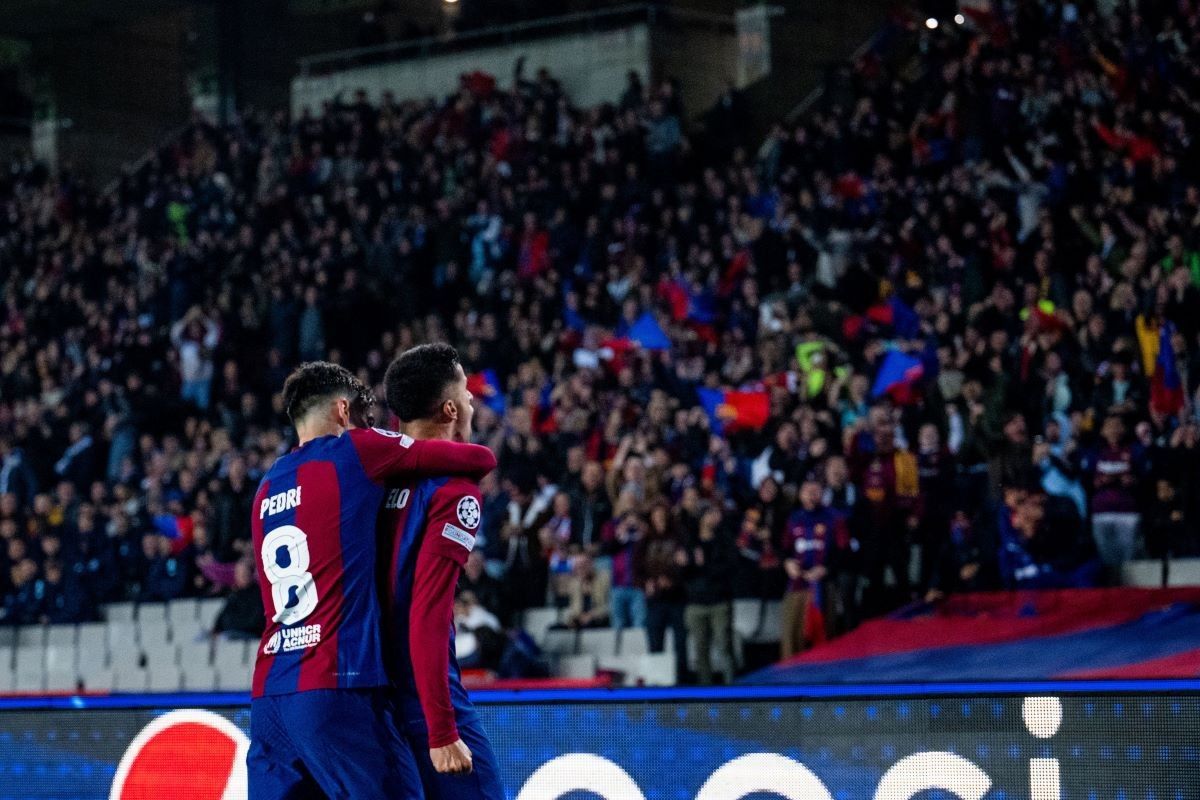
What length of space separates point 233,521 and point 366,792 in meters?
13.6

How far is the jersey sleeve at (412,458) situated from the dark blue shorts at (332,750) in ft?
1.93

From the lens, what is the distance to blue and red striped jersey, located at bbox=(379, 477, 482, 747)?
16.2 ft

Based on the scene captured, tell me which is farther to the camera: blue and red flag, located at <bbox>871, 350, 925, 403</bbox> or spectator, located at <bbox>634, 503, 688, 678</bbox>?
blue and red flag, located at <bbox>871, 350, 925, 403</bbox>

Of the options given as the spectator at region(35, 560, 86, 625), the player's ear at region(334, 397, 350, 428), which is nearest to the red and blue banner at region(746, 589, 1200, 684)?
the player's ear at region(334, 397, 350, 428)

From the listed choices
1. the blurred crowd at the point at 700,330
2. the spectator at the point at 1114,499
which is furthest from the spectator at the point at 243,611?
the spectator at the point at 1114,499

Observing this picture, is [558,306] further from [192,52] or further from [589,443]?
[192,52]

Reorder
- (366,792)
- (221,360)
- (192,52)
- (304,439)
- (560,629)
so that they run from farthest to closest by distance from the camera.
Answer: (192,52) < (221,360) < (560,629) < (304,439) < (366,792)

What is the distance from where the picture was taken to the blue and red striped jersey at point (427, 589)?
194 inches

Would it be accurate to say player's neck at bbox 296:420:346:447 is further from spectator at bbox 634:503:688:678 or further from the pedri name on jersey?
spectator at bbox 634:503:688:678

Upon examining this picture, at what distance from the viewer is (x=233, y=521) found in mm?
18203

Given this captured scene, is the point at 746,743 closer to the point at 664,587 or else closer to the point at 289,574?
the point at 289,574

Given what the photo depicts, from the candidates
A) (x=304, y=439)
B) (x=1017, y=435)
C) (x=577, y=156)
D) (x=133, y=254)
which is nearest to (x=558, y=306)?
(x=577, y=156)

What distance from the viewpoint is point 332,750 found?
16.4ft

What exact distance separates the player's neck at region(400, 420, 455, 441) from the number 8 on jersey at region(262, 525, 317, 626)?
0.41 meters
